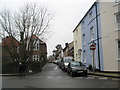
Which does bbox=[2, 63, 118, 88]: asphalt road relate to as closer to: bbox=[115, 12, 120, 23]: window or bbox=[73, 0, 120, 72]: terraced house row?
bbox=[73, 0, 120, 72]: terraced house row

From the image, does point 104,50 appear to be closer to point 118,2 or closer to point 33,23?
point 118,2

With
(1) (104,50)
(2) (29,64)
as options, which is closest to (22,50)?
(2) (29,64)

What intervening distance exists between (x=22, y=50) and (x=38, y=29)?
4.07 m

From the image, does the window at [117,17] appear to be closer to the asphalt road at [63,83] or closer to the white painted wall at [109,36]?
the white painted wall at [109,36]

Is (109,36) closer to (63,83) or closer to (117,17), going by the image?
(117,17)

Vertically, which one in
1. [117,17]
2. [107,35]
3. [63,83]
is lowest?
[63,83]

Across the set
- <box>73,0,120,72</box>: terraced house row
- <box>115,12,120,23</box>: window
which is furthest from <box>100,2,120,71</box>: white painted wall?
<box>115,12,120,23</box>: window

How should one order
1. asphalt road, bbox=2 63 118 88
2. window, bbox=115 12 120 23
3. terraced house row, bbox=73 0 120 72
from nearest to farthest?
asphalt road, bbox=2 63 118 88
terraced house row, bbox=73 0 120 72
window, bbox=115 12 120 23

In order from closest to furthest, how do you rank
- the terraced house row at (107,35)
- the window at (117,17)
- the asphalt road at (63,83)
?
the asphalt road at (63,83)
the terraced house row at (107,35)
the window at (117,17)

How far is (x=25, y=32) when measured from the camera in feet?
104

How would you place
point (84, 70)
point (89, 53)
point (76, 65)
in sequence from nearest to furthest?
point (84, 70), point (76, 65), point (89, 53)

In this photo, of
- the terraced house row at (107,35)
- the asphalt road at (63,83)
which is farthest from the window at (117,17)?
the asphalt road at (63,83)

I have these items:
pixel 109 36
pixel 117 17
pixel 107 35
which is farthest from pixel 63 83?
pixel 117 17

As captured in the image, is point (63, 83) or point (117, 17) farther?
point (117, 17)
